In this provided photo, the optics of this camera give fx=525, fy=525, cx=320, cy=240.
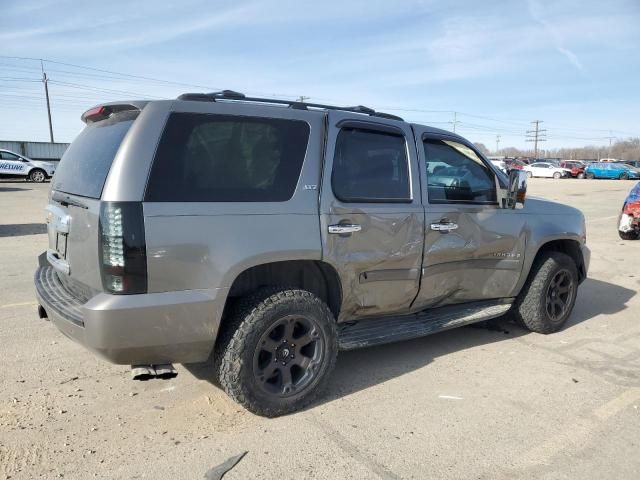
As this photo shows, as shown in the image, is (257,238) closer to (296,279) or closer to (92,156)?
(296,279)

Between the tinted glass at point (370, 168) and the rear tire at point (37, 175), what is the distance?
90.6 feet

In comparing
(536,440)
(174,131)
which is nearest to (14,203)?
(174,131)

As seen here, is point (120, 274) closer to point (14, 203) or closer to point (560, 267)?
point (560, 267)

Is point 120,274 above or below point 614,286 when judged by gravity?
above

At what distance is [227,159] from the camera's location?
3111 millimetres

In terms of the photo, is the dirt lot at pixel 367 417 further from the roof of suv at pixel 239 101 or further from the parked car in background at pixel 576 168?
the parked car in background at pixel 576 168

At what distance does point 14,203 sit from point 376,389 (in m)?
16.2

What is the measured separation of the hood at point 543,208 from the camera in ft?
15.8

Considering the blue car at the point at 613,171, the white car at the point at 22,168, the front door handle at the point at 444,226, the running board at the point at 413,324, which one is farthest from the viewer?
the blue car at the point at 613,171

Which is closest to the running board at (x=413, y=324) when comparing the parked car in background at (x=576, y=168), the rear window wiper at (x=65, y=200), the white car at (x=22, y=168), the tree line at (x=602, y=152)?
the rear window wiper at (x=65, y=200)

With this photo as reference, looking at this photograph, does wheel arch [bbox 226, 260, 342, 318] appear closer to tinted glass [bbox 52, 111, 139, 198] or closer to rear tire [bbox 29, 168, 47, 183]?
tinted glass [bbox 52, 111, 139, 198]

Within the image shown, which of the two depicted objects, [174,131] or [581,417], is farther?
[581,417]

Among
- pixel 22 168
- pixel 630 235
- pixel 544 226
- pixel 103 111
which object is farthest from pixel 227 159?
pixel 22 168

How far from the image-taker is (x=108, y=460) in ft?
9.12
